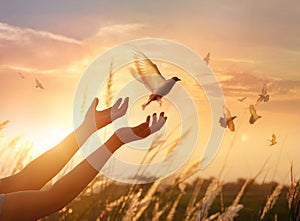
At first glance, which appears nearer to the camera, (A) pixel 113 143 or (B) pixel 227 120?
(A) pixel 113 143

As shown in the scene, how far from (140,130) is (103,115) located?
0.20m

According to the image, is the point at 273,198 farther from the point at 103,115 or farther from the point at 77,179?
the point at 77,179

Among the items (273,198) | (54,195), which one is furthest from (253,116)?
(54,195)

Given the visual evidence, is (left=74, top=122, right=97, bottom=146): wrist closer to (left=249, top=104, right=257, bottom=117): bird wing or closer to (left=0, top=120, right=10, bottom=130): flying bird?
(left=0, top=120, right=10, bottom=130): flying bird

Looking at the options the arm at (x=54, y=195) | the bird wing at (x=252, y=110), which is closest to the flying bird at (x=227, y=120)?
the bird wing at (x=252, y=110)

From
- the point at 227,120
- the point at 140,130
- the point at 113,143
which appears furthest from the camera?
the point at 227,120

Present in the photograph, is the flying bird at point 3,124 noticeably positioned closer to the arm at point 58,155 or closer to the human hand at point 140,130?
the arm at point 58,155

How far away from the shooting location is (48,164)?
2.18 m

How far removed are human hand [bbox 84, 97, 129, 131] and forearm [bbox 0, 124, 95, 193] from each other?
0.03 metres

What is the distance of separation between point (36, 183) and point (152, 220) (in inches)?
16.8

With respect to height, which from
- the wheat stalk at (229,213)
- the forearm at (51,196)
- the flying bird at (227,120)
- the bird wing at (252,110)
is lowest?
the forearm at (51,196)

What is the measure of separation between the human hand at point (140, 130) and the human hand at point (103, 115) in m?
0.11

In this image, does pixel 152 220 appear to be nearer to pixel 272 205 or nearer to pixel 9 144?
pixel 272 205

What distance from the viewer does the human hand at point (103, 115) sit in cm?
210
